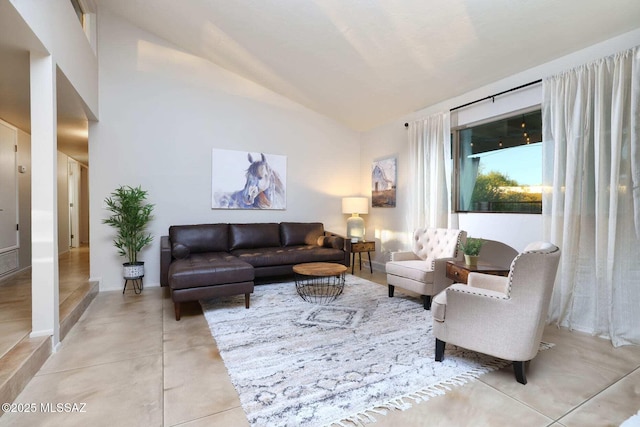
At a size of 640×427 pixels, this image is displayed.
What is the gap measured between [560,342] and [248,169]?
4.43 metres

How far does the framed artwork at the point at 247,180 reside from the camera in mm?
4789

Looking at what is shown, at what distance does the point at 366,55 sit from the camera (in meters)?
3.60

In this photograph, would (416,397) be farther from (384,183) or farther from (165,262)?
(384,183)

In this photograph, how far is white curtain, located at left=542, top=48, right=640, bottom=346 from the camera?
98.3 inches

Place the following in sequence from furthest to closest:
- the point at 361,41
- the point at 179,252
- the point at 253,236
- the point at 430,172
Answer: the point at 253,236
the point at 430,172
the point at 179,252
the point at 361,41

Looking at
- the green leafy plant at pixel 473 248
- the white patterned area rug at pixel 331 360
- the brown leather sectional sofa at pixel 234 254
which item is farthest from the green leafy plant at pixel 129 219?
the green leafy plant at pixel 473 248

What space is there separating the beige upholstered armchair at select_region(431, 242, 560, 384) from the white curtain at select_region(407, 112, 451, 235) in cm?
218

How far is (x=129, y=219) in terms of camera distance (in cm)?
388

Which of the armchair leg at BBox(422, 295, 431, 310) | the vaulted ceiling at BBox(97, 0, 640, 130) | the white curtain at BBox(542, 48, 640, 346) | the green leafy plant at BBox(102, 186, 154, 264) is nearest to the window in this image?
the white curtain at BBox(542, 48, 640, 346)

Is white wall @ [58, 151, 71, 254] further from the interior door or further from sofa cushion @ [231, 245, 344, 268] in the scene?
sofa cushion @ [231, 245, 344, 268]

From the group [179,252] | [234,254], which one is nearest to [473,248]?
[234,254]

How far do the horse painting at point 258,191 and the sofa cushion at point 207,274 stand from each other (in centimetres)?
173

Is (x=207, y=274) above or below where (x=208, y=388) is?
above

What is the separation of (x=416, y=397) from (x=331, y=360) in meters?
0.63
